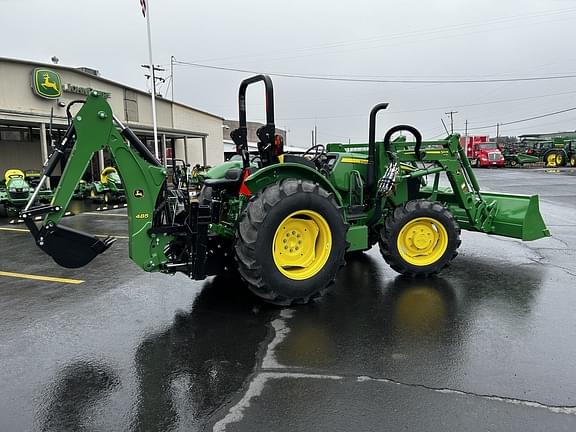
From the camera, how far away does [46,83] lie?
18.5 m

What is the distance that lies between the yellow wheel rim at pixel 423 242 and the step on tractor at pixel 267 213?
1cm

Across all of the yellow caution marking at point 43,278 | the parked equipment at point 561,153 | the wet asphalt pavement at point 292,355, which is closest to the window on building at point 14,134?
the yellow caution marking at point 43,278

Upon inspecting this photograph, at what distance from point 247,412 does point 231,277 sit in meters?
3.22

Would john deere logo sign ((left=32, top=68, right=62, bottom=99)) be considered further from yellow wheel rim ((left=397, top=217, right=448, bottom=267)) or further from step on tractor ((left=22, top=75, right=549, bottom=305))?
yellow wheel rim ((left=397, top=217, right=448, bottom=267))

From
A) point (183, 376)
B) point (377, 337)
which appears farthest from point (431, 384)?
point (183, 376)

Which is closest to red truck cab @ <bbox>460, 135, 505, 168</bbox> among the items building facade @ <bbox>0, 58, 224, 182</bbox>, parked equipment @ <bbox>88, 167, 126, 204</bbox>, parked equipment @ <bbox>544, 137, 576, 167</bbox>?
parked equipment @ <bbox>544, 137, 576, 167</bbox>

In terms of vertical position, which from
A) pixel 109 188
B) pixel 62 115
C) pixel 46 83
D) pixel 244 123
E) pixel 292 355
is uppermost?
pixel 46 83

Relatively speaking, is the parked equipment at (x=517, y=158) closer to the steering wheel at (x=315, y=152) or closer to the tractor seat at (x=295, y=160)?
the steering wheel at (x=315, y=152)

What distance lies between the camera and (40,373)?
3.64 m

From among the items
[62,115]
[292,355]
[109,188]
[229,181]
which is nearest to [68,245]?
[229,181]

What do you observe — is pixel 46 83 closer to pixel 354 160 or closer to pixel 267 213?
pixel 354 160

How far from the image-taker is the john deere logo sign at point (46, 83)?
18.1 metres

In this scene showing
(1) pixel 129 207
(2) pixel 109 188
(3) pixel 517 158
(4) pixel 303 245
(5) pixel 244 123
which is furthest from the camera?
(3) pixel 517 158

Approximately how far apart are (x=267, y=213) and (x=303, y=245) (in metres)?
0.74
